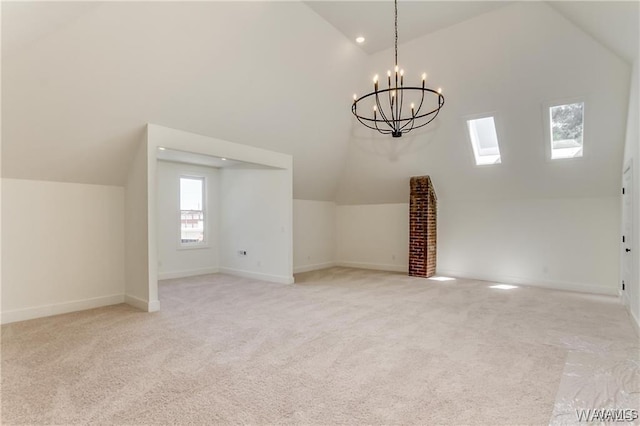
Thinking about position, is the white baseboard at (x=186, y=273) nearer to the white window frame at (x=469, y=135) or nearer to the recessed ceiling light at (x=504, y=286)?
the recessed ceiling light at (x=504, y=286)

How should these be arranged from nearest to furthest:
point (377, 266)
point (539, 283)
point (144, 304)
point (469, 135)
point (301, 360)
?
point (301, 360), point (144, 304), point (469, 135), point (539, 283), point (377, 266)

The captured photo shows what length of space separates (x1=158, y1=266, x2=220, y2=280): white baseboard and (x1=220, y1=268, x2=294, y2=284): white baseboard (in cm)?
22

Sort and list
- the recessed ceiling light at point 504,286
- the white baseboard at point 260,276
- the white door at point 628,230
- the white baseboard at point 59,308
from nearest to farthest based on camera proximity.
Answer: the white baseboard at point 59,308 < the white door at point 628,230 < the recessed ceiling light at point 504,286 < the white baseboard at point 260,276

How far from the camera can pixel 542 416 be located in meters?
2.27

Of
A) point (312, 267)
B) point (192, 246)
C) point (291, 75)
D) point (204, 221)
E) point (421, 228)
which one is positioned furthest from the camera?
point (312, 267)

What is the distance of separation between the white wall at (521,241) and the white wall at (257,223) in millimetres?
2958

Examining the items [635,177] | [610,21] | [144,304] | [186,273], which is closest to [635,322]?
[635,177]

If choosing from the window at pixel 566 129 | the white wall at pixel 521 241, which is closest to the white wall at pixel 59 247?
the white wall at pixel 521 241

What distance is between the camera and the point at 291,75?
5305mm

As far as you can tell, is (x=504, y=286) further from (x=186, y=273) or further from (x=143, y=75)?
(x=143, y=75)

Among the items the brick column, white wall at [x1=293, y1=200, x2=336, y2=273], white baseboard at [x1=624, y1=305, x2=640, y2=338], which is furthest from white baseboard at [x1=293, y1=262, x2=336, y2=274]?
white baseboard at [x1=624, y1=305, x2=640, y2=338]

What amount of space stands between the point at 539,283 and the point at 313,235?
4964mm

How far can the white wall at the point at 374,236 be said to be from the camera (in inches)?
330

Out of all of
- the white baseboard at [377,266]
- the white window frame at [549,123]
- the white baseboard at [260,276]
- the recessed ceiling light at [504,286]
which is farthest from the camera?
the white baseboard at [377,266]
